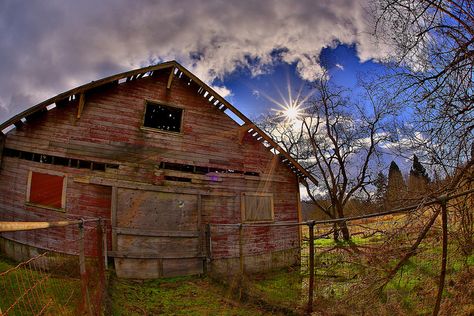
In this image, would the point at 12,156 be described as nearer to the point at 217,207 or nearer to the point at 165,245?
the point at 165,245

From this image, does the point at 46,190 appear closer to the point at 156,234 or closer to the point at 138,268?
the point at 156,234

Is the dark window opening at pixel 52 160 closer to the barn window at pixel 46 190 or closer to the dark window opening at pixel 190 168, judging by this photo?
the barn window at pixel 46 190

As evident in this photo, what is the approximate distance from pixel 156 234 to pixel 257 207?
175 inches

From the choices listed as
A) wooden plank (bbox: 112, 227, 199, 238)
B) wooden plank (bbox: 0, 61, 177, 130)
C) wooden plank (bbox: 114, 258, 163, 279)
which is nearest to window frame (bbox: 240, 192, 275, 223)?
wooden plank (bbox: 112, 227, 199, 238)

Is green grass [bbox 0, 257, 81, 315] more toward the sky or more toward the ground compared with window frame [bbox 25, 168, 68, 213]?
more toward the ground

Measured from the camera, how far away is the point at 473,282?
15.3 feet

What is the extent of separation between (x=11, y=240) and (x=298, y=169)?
11380 mm

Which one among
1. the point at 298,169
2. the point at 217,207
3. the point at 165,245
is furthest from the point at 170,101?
the point at 298,169

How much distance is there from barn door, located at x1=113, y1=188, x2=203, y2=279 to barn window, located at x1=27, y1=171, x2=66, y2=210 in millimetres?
1832

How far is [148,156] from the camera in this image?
11133 mm

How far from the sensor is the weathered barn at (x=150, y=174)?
392 inches

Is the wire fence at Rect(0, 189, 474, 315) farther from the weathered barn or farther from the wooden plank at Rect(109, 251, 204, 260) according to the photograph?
the weathered barn

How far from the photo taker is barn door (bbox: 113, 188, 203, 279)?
32.5ft

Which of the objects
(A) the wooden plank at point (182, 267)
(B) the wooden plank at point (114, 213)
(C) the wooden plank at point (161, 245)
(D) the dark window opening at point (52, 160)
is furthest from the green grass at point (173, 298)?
(D) the dark window opening at point (52, 160)
